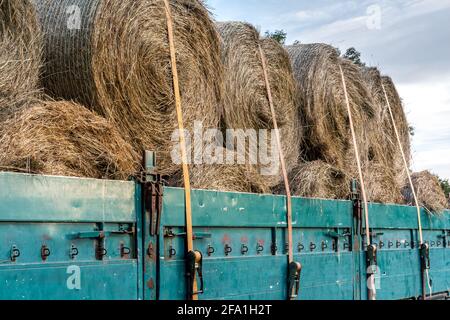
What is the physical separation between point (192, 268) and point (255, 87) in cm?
211

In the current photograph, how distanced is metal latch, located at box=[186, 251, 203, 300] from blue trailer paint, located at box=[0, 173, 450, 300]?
0.15 feet

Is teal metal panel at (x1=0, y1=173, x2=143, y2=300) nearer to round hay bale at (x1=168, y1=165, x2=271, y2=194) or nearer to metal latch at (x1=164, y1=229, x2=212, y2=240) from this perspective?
metal latch at (x1=164, y1=229, x2=212, y2=240)

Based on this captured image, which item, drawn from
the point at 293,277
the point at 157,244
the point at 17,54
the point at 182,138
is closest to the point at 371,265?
the point at 293,277

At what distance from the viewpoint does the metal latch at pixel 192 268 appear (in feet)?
14.9

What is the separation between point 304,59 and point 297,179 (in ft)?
4.44

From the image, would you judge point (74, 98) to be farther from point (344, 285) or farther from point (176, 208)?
point (344, 285)

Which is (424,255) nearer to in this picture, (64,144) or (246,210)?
(246,210)

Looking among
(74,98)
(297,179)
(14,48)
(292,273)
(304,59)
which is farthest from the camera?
(304,59)

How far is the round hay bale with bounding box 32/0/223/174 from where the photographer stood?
4.53 metres

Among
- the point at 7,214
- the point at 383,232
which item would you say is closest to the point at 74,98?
the point at 7,214

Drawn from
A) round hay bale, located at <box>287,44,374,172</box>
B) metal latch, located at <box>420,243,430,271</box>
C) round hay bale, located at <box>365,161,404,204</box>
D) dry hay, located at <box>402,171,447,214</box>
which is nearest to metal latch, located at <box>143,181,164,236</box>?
round hay bale, located at <box>287,44,374,172</box>

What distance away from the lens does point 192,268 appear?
456 cm
